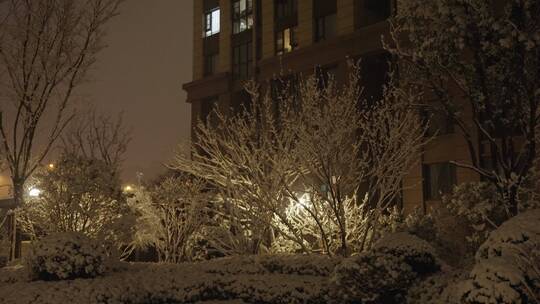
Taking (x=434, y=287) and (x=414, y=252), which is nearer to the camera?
(x=434, y=287)

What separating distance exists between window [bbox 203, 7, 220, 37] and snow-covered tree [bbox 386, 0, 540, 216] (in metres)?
31.3

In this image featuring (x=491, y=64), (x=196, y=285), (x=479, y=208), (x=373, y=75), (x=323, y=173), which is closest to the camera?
(x=479, y=208)

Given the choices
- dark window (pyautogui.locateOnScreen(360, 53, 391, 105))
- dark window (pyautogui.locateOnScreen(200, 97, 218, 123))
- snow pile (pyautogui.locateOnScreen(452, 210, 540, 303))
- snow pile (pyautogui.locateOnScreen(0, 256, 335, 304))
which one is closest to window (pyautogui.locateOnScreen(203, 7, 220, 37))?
dark window (pyautogui.locateOnScreen(200, 97, 218, 123))

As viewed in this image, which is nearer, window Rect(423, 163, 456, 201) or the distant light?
the distant light

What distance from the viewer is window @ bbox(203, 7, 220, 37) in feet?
134

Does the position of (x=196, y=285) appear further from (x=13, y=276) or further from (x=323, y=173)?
(x=13, y=276)

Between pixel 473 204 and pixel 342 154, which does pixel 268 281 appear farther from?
pixel 473 204

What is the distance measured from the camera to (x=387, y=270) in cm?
887

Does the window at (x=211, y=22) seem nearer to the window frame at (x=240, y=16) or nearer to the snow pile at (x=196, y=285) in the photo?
the window frame at (x=240, y=16)

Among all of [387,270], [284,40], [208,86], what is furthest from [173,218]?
[208,86]

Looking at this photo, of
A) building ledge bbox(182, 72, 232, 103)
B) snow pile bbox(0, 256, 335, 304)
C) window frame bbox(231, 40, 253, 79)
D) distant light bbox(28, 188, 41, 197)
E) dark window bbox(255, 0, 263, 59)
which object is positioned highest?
dark window bbox(255, 0, 263, 59)

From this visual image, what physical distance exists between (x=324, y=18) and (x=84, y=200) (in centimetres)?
2118

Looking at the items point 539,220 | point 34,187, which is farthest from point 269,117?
point 539,220

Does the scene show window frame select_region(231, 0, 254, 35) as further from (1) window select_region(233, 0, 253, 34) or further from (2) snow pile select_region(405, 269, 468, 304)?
(2) snow pile select_region(405, 269, 468, 304)
